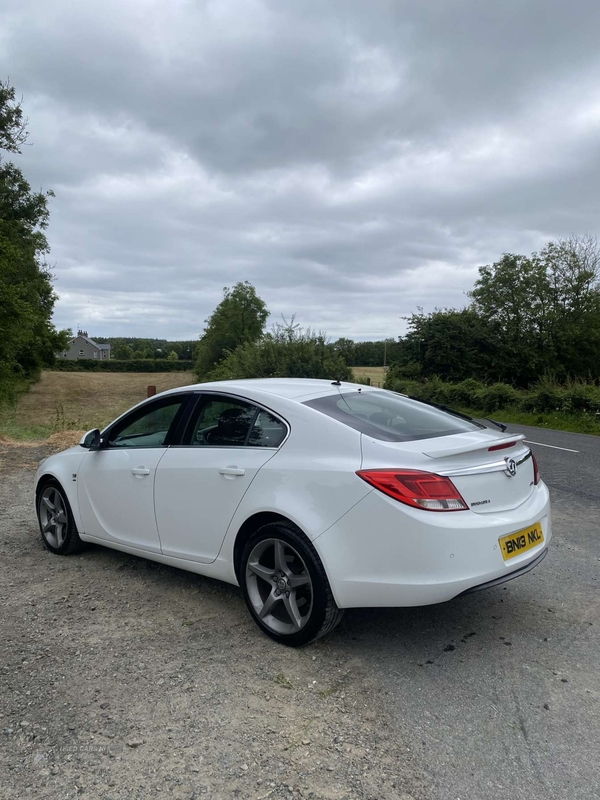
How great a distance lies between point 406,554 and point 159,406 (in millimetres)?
2428

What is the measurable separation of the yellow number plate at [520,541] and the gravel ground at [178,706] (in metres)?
1.00

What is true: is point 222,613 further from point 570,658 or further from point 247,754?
point 570,658

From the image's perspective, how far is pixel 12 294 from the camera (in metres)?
20.4

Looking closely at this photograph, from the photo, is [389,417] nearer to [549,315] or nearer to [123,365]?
[549,315]

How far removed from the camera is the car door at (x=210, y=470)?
375 centimetres

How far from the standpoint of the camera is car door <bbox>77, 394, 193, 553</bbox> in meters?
4.38

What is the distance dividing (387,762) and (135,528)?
261 centimetres

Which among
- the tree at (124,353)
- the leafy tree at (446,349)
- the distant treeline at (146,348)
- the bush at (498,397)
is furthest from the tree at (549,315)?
the tree at (124,353)

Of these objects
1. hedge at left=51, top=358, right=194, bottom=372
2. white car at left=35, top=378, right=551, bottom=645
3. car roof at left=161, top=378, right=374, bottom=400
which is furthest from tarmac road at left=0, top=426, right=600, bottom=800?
hedge at left=51, top=358, right=194, bottom=372

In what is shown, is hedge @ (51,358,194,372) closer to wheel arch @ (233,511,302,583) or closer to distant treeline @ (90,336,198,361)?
distant treeline @ (90,336,198,361)

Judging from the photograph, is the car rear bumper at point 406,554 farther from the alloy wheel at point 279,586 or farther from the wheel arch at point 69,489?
the wheel arch at point 69,489

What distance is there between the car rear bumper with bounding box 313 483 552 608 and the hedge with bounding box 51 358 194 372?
95.0m

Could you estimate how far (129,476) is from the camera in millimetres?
4516

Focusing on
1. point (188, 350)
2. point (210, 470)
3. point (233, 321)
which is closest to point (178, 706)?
point (210, 470)
